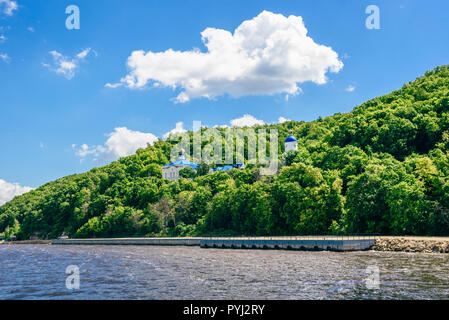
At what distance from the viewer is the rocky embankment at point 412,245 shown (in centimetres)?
4334

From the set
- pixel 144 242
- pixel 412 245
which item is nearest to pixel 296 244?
pixel 412 245

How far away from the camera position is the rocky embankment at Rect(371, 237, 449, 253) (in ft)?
142

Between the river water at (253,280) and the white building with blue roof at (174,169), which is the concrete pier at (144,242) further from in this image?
the white building with blue roof at (174,169)

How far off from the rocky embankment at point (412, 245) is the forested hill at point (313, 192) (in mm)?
7124

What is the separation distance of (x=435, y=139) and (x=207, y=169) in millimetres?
72602

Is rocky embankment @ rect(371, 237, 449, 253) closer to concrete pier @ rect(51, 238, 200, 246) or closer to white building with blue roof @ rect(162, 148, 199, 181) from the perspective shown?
concrete pier @ rect(51, 238, 200, 246)

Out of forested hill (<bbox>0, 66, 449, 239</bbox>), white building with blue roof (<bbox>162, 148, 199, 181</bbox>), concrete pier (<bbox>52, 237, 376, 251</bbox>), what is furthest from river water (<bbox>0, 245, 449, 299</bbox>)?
white building with blue roof (<bbox>162, 148, 199, 181</bbox>)

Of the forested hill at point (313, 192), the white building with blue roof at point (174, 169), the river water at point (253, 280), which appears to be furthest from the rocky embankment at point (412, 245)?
the white building with blue roof at point (174, 169)

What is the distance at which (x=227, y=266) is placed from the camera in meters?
38.4

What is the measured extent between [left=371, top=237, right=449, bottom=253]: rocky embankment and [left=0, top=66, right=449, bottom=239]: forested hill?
712 centimetres

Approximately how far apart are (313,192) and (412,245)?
22123 millimetres

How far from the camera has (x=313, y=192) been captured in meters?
66.4
